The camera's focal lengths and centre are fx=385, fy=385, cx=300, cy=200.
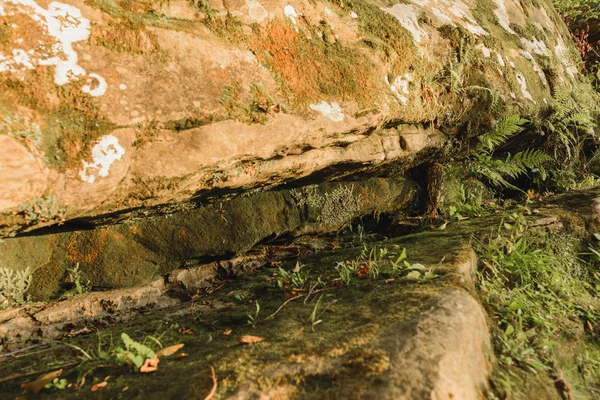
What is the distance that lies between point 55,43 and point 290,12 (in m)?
1.65

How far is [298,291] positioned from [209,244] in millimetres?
1165

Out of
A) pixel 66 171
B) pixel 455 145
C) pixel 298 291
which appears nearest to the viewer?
pixel 66 171

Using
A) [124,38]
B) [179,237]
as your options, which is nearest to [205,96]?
[124,38]

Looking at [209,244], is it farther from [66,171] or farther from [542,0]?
[542,0]

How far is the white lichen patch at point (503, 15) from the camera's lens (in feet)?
16.6

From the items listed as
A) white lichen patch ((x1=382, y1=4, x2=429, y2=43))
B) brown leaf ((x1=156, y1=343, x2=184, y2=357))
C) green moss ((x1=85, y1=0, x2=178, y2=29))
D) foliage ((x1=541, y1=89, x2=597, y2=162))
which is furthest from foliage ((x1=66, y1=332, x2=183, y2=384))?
foliage ((x1=541, y1=89, x2=597, y2=162))

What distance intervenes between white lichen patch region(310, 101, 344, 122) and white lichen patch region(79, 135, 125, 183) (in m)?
1.39

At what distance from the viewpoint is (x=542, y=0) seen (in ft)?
20.9

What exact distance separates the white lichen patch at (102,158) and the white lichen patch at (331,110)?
139 cm

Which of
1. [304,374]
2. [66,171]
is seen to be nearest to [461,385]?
[304,374]

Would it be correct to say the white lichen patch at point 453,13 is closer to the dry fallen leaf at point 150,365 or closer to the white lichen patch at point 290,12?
the white lichen patch at point 290,12

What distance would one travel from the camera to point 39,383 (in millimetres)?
1729

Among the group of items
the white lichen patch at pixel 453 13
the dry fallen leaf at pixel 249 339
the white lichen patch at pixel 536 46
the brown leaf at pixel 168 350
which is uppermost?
the white lichen patch at pixel 453 13

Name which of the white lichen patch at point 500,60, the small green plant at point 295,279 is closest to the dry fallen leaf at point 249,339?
the small green plant at point 295,279
